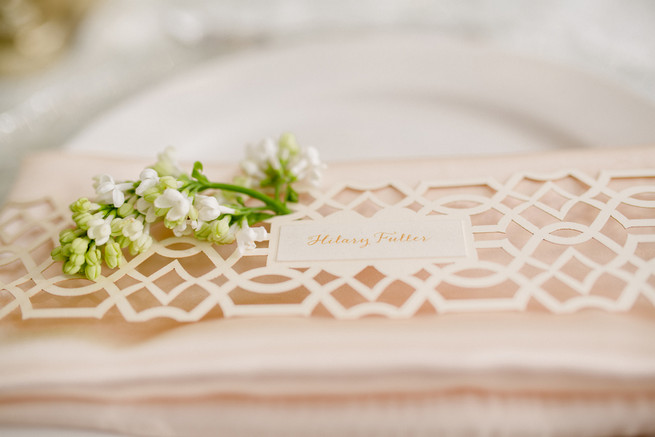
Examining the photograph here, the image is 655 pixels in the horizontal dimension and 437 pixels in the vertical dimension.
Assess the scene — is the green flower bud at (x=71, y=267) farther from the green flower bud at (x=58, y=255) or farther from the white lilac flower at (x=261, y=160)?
the white lilac flower at (x=261, y=160)

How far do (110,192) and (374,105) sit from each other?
0.42 metres

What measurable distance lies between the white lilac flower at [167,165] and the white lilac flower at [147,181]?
0.02 metres

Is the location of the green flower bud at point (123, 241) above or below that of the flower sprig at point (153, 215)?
below

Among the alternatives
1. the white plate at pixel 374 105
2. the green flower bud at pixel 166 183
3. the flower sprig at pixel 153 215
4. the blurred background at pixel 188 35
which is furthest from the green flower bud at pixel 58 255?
the blurred background at pixel 188 35

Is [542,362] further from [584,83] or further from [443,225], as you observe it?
[584,83]

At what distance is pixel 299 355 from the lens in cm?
38

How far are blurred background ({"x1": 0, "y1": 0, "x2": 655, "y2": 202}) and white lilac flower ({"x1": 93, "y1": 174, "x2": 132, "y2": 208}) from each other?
1.48 feet

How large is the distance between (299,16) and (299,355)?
0.83m

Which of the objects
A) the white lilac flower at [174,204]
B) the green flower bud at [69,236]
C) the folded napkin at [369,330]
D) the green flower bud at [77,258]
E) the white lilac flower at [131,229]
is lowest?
the folded napkin at [369,330]

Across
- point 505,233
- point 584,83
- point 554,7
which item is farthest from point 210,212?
point 554,7

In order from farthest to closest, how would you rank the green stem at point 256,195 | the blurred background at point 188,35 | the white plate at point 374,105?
the blurred background at point 188,35 → the white plate at point 374,105 → the green stem at point 256,195

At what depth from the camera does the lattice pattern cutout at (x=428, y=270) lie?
40 centimetres

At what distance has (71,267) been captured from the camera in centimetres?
43

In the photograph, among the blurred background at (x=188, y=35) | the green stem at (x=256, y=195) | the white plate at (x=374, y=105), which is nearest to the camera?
the green stem at (x=256, y=195)
